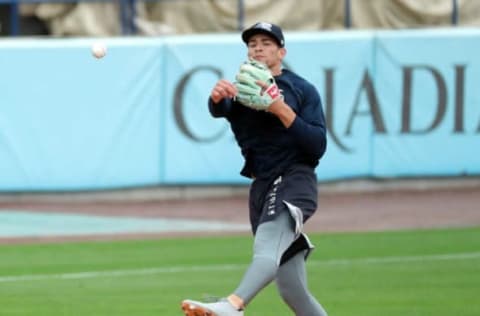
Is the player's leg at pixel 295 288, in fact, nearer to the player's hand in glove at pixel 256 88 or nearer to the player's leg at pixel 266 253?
the player's leg at pixel 266 253

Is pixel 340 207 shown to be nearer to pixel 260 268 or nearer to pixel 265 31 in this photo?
pixel 265 31

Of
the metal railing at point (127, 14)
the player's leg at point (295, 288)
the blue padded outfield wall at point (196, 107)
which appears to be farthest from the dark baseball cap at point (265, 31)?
the metal railing at point (127, 14)

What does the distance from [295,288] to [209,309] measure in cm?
73

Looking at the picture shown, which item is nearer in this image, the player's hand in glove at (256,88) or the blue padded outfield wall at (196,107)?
the player's hand in glove at (256,88)

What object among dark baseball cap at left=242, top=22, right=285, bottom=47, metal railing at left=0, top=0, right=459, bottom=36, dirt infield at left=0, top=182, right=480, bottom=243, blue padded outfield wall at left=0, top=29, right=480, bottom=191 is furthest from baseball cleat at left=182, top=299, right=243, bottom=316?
metal railing at left=0, top=0, right=459, bottom=36

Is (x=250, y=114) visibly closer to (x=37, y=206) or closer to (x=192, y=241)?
(x=192, y=241)

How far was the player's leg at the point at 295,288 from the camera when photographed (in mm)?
8016

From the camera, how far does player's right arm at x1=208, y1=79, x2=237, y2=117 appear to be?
775cm

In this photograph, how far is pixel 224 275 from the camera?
1185cm

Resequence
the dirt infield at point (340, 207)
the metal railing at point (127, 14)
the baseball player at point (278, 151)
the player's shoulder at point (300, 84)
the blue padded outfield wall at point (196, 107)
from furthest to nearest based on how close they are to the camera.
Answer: the metal railing at point (127, 14), the blue padded outfield wall at point (196, 107), the dirt infield at point (340, 207), the player's shoulder at point (300, 84), the baseball player at point (278, 151)

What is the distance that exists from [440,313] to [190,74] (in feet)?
24.9

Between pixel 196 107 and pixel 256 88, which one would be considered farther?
pixel 196 107

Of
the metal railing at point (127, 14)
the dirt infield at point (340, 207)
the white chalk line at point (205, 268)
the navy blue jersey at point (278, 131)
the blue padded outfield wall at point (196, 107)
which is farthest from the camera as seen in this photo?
the metal railing at point (127, 14)

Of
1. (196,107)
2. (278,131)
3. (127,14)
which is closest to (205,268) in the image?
(278,131)
